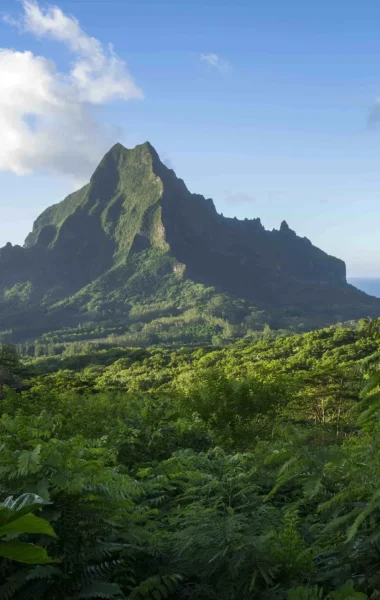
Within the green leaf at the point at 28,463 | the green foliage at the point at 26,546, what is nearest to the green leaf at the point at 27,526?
the green foliage at the point at 26,546

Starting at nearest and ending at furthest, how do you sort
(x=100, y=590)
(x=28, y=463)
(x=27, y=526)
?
1. (x=27, y=526)
2. (x=100, y=590)
3. (x=28, y=463)

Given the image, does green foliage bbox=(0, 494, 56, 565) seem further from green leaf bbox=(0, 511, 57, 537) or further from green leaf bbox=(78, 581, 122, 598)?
green leaf bbox=(78, 581, 122, 598)

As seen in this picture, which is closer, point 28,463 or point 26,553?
point 26,553

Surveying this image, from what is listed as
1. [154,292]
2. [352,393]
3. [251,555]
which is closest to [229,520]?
[251,555]

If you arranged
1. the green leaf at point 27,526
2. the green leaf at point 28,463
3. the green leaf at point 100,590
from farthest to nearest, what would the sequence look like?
the green leaf at point 28,463 < the green leaf at point 100,590 < the green leaf at point 27,526

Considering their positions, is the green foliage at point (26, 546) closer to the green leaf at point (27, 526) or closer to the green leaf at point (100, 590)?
the green leaf at point (27, 526)

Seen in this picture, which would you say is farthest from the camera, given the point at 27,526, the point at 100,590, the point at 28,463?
the point at 28,463

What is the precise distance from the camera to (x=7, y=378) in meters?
22.6

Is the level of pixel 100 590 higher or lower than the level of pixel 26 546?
lower

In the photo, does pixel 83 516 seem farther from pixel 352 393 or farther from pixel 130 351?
pixel 130 351

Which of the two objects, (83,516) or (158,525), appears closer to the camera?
(83,516)

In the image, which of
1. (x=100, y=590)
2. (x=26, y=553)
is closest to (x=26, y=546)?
(x=26, y=553)

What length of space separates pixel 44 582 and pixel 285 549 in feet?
4.51

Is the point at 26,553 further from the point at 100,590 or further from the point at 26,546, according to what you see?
the point at 100,590
